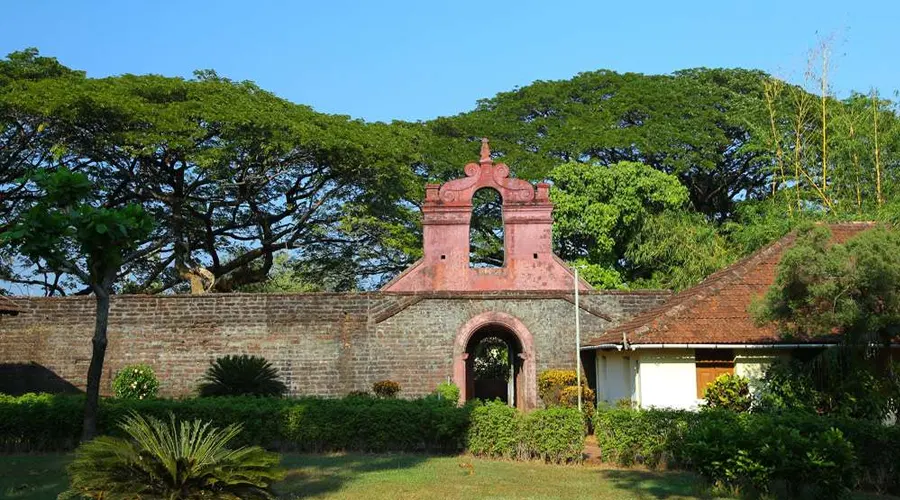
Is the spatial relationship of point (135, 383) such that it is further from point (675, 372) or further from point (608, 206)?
point (608, 206)

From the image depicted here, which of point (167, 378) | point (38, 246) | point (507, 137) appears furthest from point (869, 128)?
point (38, 246)

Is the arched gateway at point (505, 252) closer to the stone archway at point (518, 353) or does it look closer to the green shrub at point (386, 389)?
the stone archway at point (518, 353)

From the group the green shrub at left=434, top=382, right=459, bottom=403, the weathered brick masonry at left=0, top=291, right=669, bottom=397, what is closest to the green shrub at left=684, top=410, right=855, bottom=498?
the green shrub at left=434, top=382, right=459, bottom=403

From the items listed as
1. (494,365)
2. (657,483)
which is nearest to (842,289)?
(657,483)

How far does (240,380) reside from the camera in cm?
1720

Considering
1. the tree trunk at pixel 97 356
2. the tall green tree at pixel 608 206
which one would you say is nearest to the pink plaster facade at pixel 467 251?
the tall green tree at pixel 608 206

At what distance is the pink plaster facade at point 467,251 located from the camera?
22062mm

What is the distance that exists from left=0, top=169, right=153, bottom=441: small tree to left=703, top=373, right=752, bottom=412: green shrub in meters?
9.28

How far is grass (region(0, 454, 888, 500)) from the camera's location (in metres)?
9.77

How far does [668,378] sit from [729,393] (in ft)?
4.41

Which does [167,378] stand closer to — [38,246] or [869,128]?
[38,246]

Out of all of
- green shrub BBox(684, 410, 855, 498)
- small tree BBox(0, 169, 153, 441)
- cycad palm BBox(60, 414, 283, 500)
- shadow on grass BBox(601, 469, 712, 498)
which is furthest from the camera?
small tree BBox(0, 169, 153, 441)

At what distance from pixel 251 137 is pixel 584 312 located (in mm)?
10479

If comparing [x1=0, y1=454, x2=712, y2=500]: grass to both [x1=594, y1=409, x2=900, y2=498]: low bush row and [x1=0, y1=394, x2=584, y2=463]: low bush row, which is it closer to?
[x1=594, y1=409, x2=900, y2=498]: low bush row
